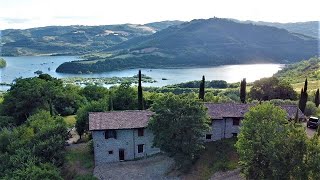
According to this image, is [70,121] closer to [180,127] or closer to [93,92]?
[93,92]

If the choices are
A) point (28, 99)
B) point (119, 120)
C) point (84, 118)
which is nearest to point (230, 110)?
point (119, 120)

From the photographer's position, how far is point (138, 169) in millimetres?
47688

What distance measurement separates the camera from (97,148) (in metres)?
49.6

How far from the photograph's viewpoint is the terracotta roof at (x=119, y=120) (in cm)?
4912

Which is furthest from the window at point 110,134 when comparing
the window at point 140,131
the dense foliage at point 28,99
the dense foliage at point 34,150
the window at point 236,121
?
the dense foliage at point 28,99

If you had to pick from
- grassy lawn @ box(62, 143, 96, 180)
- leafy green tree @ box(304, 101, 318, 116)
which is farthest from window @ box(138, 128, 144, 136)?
leafy green tree @ box(304, 101, 318, 116)

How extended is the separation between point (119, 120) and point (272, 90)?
44.0 m

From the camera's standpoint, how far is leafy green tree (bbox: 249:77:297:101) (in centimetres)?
8100

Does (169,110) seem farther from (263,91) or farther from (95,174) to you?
(263,91)

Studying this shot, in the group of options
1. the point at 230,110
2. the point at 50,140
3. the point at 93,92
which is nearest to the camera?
the point at 50,140

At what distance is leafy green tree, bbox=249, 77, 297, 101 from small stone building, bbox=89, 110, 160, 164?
39306 millimetres

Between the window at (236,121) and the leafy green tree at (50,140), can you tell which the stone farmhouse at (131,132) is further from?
the leafy green tree at (50,140)

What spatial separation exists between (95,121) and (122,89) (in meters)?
20.3

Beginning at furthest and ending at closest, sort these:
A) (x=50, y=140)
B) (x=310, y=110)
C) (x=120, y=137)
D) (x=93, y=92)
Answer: (x=93, y=92), (x=310, y=110), (x=120, y=137), (x=50, y=140)
